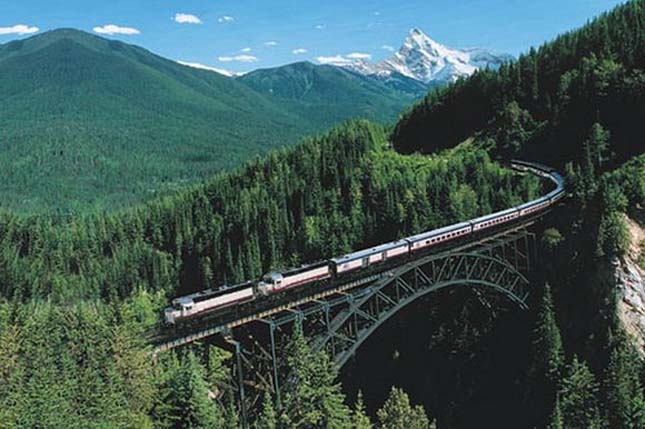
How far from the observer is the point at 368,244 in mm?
93375

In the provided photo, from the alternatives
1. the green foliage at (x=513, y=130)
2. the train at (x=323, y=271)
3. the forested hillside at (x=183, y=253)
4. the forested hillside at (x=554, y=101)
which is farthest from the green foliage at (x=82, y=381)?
the green foliage at (x=513, y=130)

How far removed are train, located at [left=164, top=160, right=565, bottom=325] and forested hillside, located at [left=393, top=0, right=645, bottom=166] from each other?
24.3m

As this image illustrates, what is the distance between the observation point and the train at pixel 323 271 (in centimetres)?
4291

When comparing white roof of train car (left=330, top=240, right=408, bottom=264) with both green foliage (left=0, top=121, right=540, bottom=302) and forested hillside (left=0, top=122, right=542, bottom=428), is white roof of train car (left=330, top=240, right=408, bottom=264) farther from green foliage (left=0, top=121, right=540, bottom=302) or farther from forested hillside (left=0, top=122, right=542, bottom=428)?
green foliage (left=0, top=121, right=540, bottom=302)

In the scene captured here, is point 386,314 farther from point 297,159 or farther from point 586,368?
point 297,159

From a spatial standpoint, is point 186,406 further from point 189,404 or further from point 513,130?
point 513,130

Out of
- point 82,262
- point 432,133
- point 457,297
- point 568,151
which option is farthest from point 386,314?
point 82,262

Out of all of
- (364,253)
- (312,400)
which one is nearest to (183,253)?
(364,253)

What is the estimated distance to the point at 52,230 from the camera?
138 meters

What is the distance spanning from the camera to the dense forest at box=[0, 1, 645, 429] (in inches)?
1566

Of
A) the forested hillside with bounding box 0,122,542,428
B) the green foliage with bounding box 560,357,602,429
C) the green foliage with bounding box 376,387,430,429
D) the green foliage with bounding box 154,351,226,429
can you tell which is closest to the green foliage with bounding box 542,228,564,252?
the forested hillside with bounding box 0,122,542,428

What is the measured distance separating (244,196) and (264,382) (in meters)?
76.4

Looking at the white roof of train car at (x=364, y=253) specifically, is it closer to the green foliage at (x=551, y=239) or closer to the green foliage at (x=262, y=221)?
the green foliage at (x=551, y=239)

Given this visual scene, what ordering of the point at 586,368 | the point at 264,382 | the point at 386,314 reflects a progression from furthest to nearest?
the point at 586,368
the point at 386,314
the point at 264,382
